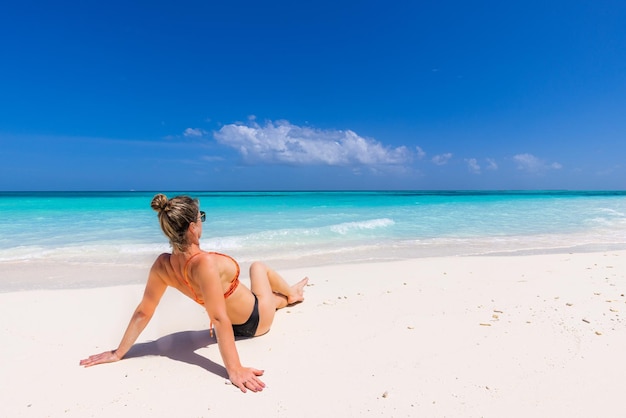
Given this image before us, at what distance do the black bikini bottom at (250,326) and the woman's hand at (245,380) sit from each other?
0.69 metres

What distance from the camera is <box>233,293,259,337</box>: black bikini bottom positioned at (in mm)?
3455

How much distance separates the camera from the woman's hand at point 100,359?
309 cm

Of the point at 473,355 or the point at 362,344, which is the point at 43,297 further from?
the point at 473,355

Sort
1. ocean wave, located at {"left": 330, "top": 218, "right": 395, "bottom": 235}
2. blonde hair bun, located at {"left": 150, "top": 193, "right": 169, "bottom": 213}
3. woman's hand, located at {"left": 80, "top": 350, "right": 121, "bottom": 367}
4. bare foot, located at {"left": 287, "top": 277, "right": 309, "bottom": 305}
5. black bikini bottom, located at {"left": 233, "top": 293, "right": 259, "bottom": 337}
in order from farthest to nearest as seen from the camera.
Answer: ocean wave, located at {"left": 330, "top": 218, "right": 395, "bottom": 235}, bare foot, located at {"left": 287, "top": 277, "right": 309, "bottom": 305}, black bikini bottom, located at {"left": 233, "top": 293, "right": 259, "bottom": 337}, woman's hand, located at {"left": 80, "top": 350, "right": 121, "bottom": 367}, blonde hair bun, located at {"left": 150, "top": 193, "right": 169, "bottom": 213}

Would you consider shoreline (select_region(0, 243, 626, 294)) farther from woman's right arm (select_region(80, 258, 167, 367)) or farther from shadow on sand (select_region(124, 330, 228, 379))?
woman's right arm (select_region(80, 258, 167, 367))

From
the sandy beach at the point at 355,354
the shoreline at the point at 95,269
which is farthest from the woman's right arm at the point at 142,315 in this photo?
the shoreline at the point at 95,269

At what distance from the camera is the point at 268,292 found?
381cm

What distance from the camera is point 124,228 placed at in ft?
45.6

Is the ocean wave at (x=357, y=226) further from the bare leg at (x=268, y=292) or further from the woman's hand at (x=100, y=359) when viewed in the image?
the woman's hand at (x=100, y=359)

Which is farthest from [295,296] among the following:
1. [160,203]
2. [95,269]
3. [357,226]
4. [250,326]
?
[357,226]

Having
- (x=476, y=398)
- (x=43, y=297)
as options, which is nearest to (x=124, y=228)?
(x=43, y=297)

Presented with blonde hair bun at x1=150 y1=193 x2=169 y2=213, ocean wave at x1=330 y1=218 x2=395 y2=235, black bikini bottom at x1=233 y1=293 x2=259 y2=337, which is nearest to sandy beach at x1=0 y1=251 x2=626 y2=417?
black bikini bottom at x1=233 y1=293 x2=259 y2=337

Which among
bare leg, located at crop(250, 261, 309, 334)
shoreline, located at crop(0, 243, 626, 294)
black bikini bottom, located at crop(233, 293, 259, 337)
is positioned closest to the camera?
black bikini bottom, located at crop(233, 293, 259, 337)

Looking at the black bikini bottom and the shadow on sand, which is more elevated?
the black bikini bottom
